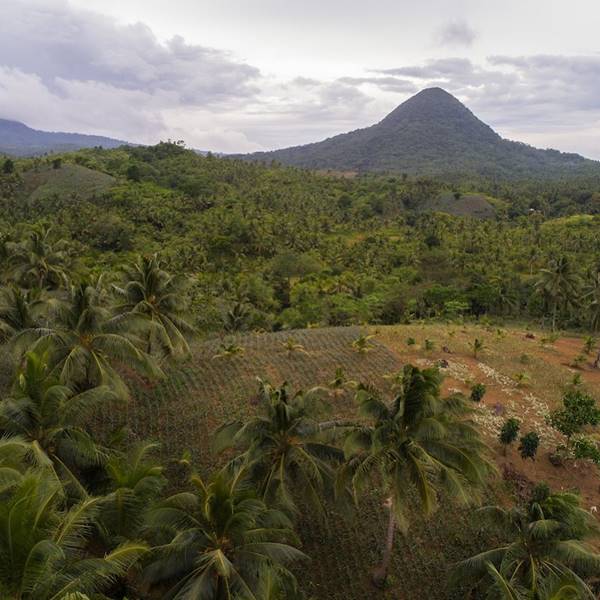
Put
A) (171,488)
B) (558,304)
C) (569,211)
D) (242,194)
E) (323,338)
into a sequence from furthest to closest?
(569,211)
(242,194)
(558,304)
(323,338)
(171,488)

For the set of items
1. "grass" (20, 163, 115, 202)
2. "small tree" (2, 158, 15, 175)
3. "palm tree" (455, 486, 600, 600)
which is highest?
"small tree" (2, 158, 15, 175)

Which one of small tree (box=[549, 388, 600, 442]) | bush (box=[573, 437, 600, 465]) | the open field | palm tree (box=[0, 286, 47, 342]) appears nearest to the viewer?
the open field

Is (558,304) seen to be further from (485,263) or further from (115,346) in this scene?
(115,346)

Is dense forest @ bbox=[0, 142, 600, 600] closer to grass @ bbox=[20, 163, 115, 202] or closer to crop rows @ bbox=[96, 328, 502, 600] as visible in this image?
crop rows @ bbox=[96, 328, 502, 600]

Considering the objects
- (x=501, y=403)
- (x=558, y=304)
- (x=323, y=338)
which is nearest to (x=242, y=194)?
(x=558, y=304)

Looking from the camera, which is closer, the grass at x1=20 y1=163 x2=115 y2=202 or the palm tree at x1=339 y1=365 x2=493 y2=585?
the palm tree at x1=339 y1=365 x2=493 y2=585

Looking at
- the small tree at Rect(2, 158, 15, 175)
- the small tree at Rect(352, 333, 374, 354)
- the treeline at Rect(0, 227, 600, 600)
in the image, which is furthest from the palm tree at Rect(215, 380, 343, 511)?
the small tree at Rect(2, 158, 15, 175)

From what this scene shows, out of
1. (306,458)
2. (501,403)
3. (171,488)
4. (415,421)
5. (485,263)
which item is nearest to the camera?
(415,421)
